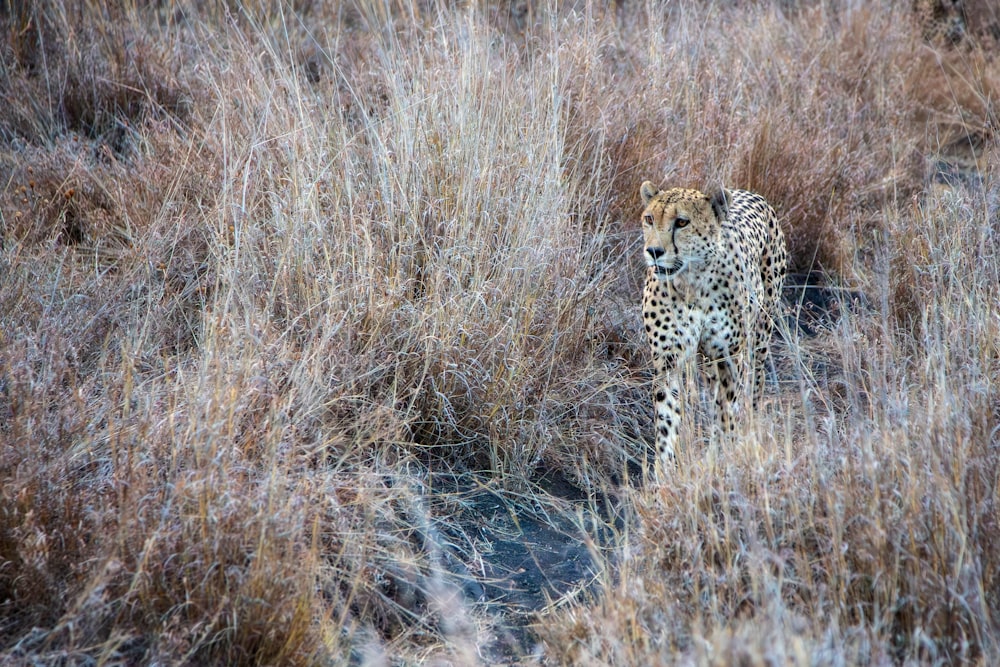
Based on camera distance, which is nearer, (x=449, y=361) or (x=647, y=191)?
(x=449, y=361)

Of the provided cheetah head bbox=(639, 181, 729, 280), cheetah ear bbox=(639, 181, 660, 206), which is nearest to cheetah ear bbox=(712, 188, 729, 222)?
cheetah head bbox=(639, 181, 729, 280)

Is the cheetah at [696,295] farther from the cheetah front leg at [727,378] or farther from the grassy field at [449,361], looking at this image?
the grassy field at [449,361]

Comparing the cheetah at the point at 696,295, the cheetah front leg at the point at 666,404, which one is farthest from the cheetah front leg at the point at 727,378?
the cheetah front leg at the point at 666,404

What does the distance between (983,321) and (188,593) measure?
8.52 ft

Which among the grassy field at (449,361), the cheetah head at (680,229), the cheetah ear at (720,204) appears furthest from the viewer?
the cheetah ear at (720,204)

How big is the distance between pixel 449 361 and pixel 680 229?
3.01 ft

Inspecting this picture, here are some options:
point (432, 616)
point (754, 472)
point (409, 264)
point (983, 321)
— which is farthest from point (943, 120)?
point (432, 616)

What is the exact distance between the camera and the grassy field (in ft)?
8.14

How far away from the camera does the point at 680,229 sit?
144 inches

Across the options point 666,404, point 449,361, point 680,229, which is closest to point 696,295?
point 680,229

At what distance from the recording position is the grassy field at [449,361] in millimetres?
2482

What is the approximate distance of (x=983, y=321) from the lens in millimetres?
3457

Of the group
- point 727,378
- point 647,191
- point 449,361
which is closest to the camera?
point 449,361

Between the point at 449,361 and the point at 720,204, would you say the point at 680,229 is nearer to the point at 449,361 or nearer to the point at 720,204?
the point at 720,204
